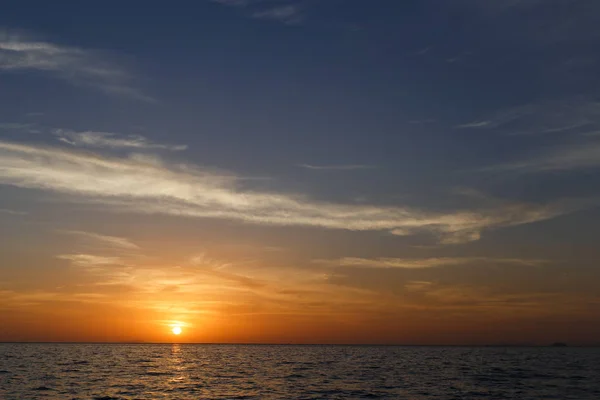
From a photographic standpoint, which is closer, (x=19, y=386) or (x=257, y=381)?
(x=19, y=386)

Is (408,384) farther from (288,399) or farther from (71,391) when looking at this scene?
(71,391)

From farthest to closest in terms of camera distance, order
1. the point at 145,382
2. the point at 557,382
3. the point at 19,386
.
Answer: the point at 557,382 < the point at 145,382 < the point at 19,386

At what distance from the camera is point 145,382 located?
72.7 meters

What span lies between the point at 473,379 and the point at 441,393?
2369cm

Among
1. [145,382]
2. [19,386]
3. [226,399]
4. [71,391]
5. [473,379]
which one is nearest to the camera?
[226,399]

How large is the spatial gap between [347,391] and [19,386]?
133 ft

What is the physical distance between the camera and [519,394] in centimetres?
6194

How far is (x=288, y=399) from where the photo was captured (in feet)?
183

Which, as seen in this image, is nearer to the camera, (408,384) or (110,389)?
(110,389)

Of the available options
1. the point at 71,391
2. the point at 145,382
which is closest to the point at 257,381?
the point at 145,382

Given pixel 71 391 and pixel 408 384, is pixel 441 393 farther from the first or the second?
pixel 71 391

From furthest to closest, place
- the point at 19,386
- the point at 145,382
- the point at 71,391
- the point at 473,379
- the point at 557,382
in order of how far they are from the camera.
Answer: the point at 473,379 → the point at 557,382 → the point at 145,382 → the point at 19,386 → the point at 71,391

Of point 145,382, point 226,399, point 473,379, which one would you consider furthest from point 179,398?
point 473,379

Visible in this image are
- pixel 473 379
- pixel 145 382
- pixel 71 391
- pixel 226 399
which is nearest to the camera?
pixel 226 399
